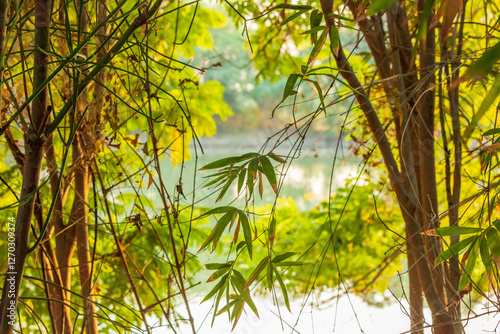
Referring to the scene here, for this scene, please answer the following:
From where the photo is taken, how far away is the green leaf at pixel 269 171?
1.73 feet

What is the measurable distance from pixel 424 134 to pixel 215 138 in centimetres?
1145

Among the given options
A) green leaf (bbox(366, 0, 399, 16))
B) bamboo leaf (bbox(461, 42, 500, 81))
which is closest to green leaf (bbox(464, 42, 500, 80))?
bamboo leaf (bbox(461, 42, 500, 81))

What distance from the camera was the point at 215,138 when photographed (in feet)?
39.9

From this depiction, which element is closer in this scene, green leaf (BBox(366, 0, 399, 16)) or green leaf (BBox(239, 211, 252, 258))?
green leaf (BBox(366, 0, 399, 16))

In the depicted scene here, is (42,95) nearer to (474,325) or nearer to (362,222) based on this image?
(362,222)

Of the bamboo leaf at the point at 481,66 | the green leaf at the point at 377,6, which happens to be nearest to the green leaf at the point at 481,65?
the bamboo leaf at the point at 481,66

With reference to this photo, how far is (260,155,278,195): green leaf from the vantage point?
53 centimetres

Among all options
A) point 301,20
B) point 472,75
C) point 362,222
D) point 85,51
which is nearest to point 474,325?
point 362,222

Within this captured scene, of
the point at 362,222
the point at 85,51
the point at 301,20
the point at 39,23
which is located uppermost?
the point at 301,20

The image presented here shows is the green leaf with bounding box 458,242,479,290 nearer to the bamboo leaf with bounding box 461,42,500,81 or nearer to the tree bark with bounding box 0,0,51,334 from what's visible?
the bamboo leaf with bounding box 461,42,500,81

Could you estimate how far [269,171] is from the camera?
0.54 meters

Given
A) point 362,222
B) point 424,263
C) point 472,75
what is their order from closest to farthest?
1. point 472,75
2. point 424,263
3. point 362,222

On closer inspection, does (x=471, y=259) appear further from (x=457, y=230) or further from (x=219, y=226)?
(x=219, y=226)

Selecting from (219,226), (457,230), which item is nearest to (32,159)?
(219,226)
